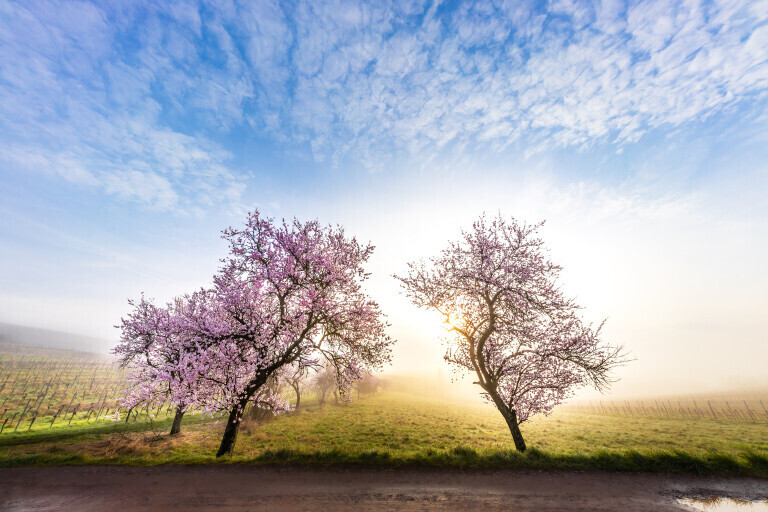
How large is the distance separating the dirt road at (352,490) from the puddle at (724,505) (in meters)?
0.56

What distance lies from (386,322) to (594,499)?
13.4 meters

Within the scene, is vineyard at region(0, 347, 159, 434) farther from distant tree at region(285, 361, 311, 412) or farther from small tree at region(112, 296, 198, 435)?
distant tree at region(285, 361, 311, 412)

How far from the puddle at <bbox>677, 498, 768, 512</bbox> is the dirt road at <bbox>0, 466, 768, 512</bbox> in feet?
1.83

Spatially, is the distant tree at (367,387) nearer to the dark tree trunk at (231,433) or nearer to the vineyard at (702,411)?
the vineyard at (702,411)

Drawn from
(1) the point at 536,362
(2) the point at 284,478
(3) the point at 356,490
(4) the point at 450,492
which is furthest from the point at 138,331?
(1) the point at 536,362

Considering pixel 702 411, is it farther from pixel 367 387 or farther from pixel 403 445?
pixel 403 445

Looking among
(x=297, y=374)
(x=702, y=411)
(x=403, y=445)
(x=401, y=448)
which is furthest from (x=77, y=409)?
(x=702, y=411)

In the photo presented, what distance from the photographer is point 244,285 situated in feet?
62.1

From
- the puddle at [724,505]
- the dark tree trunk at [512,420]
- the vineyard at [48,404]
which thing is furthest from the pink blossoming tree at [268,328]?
the vineyard at [48,404]

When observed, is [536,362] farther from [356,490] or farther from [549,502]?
[356,490]

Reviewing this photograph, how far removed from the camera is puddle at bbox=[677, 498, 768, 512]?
11.0 m

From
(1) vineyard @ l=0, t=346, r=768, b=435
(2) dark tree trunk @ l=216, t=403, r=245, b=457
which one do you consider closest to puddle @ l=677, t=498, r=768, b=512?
(2) dark tree trunk @ l=216, t=403, r=245, b=457

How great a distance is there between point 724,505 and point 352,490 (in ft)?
49.0

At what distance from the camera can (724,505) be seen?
1137cm
